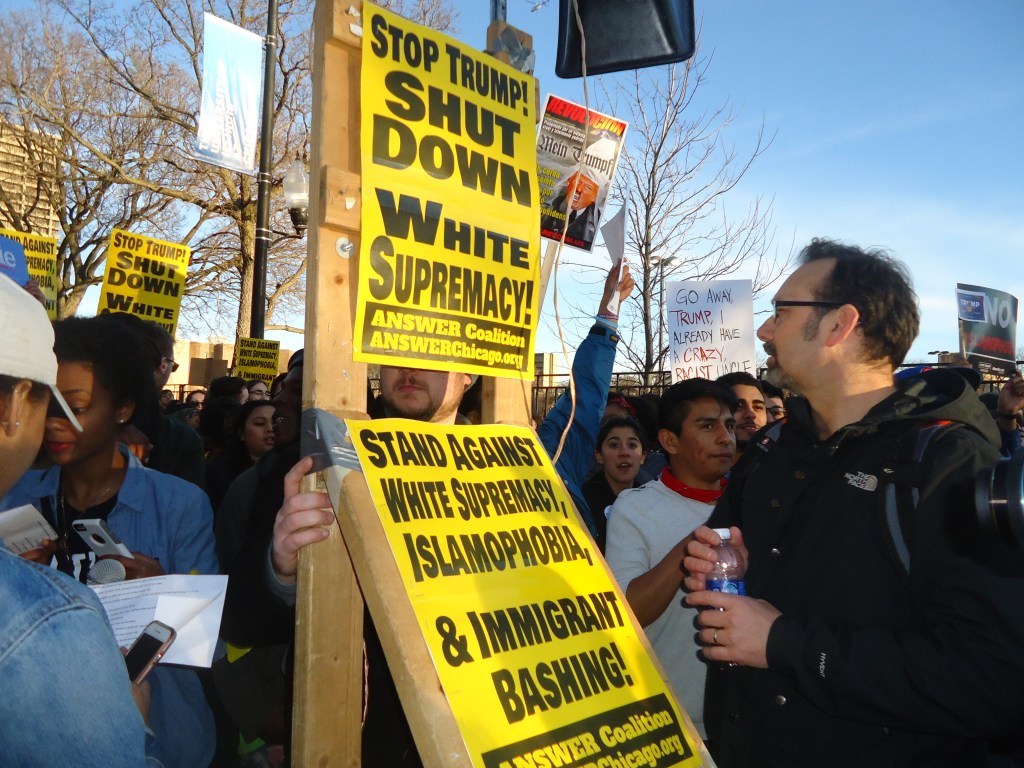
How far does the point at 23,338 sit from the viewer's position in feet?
4.65

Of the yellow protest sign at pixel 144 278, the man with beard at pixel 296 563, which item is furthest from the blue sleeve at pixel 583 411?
the yellow protest sign at pixel 144 278

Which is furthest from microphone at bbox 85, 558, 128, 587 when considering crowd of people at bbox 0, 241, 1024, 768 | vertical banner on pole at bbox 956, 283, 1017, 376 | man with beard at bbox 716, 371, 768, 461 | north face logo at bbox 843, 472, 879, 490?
vertical banner on pole at bbox 956, 283, 1017, 376

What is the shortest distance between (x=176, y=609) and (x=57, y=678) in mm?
859

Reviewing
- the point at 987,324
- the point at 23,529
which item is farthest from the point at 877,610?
the point at 987,324

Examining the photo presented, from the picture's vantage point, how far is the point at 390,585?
65.9 inches

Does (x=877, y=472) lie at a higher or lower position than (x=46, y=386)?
lower

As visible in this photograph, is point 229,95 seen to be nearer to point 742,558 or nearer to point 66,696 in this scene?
point 742,558

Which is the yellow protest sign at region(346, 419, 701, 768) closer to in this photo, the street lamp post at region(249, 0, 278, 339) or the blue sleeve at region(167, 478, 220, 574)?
the blue sleeve at region(167, 478, 220, 574)

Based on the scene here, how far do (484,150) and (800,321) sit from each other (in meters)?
0.99

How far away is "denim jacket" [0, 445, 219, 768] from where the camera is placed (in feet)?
7.33

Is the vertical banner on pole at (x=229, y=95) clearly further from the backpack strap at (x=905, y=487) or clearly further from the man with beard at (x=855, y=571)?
the backpack strap at (x=905, y=487)

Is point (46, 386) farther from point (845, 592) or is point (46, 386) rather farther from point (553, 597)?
point (845, 592)

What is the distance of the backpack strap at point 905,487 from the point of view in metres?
1.84

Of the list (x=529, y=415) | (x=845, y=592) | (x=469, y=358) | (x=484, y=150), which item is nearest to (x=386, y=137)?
(x=484, y=150)
